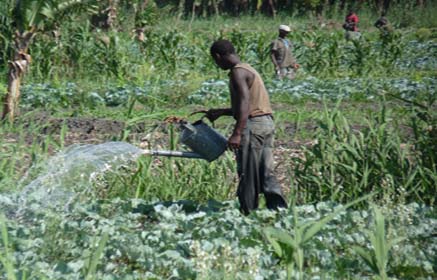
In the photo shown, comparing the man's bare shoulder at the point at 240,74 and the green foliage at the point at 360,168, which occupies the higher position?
the man's bare shoulder at the point at 240,74

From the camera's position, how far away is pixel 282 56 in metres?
17.1

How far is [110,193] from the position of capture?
26.6 feet

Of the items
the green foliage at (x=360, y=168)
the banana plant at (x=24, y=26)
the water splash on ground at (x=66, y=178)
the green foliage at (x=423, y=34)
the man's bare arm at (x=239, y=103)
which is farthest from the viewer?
the green foliage at (x=423, y=34)

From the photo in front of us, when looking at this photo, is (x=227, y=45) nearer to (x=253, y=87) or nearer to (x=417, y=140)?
(x=253, y=87)

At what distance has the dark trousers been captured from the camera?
24.3ft

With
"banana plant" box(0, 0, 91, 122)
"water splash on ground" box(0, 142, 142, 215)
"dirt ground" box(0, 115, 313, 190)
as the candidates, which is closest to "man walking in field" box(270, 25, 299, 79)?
"banana plant" box(0, 0, 91, 122)

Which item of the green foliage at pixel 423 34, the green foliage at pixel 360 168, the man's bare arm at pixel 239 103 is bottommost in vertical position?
the green foliage at pixel 423 34

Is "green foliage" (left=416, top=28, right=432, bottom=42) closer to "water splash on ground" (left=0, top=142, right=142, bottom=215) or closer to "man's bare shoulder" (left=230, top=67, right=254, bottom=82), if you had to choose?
"man's bare shoulder" (left=230, top=67, right=254, bottom=82)

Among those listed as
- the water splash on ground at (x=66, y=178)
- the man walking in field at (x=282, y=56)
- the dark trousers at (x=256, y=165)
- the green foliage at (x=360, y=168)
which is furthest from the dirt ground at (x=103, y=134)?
the man walking in field at (x=282, y=56)

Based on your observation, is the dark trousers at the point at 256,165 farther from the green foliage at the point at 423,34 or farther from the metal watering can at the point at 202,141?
the green foliage at the point at 423,34

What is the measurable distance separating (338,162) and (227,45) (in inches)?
49.9

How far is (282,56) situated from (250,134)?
32.1 feet

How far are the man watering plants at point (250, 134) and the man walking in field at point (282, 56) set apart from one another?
9.38 metres

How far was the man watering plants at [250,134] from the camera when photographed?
734cm
